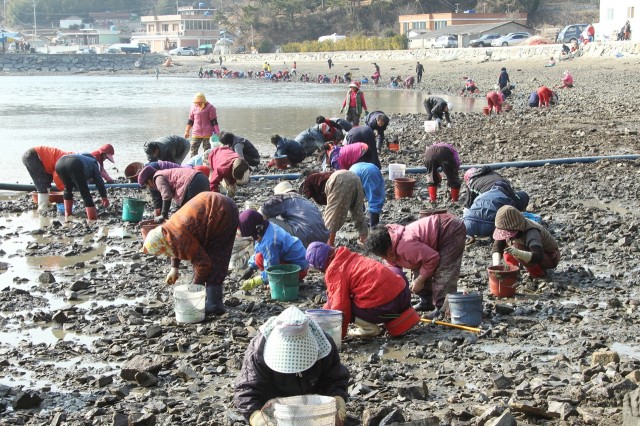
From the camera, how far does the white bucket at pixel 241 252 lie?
8.78 meters

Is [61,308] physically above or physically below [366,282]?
below

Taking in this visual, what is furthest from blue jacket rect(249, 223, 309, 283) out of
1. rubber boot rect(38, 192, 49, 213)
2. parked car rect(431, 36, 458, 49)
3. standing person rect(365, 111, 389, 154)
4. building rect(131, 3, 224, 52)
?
building rect(131, 3, 224, 52)

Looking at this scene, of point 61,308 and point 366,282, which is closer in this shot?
point 366,282

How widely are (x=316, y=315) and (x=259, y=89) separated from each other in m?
48.6

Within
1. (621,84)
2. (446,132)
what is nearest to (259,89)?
(621,84)

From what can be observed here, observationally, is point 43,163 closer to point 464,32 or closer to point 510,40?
point 510,40

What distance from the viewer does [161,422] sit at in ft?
18.0

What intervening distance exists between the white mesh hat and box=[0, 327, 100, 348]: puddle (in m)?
3.56

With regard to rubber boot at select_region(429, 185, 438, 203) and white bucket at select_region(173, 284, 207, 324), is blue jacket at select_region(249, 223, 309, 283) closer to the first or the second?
white bucket at select_region(173, 284, 207, 324)

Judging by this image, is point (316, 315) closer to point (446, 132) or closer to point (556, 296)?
point (556, 296)

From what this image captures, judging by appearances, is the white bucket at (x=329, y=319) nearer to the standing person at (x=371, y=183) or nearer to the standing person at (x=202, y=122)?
the standing person at (x=371, y=183)

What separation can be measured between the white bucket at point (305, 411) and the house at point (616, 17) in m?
48.1

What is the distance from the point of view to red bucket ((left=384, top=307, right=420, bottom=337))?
6.95m

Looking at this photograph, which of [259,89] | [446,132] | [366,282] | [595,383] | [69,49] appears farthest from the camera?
[69,49]
